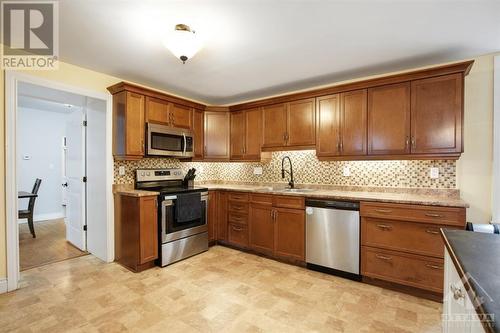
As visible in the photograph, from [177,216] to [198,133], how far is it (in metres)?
1.50

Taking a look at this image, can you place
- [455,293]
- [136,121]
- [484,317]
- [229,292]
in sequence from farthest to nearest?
[136,121], [229,292], [455,293], [484,317]

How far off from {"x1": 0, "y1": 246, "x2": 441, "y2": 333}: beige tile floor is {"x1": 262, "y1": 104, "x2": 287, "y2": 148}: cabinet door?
1801mm

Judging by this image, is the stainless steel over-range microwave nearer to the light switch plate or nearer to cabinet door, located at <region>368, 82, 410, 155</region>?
the light switch plate

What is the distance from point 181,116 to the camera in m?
3.74

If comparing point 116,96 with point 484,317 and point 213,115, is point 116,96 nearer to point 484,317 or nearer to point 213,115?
point 213,115

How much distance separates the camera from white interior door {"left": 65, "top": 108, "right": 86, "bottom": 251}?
359 cm

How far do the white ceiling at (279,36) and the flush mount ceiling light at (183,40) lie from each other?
9 cm

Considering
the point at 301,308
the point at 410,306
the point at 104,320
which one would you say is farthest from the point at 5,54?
the point at 410,306

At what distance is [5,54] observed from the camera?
245 cm

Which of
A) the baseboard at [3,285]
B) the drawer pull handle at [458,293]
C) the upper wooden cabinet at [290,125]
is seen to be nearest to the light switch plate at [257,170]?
the upper wooden cabinet at [290,125]

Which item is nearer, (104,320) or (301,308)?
(104,320)

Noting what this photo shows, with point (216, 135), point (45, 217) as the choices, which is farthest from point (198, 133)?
point (45, 217)

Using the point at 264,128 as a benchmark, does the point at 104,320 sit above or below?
below

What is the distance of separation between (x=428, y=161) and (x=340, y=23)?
1.90 meters
